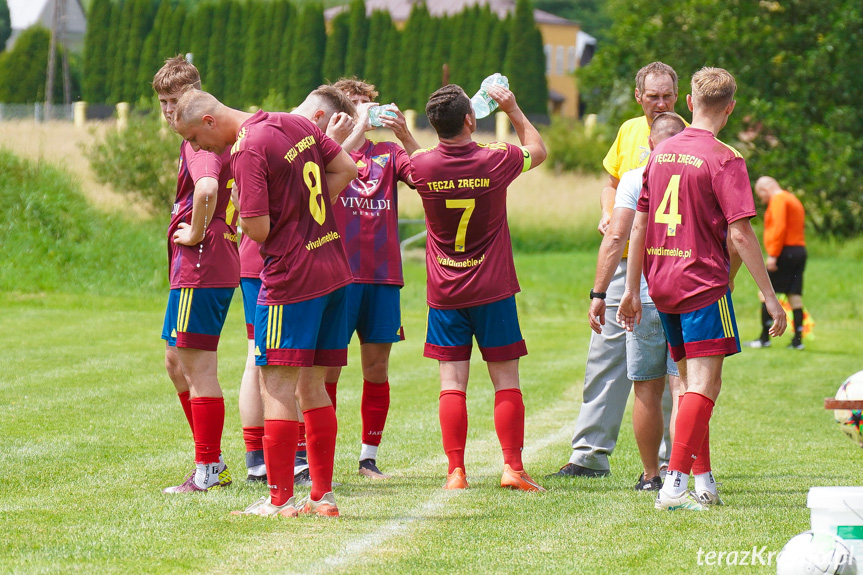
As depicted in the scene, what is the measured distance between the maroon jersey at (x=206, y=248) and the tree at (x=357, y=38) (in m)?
51.8

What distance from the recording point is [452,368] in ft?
20.8

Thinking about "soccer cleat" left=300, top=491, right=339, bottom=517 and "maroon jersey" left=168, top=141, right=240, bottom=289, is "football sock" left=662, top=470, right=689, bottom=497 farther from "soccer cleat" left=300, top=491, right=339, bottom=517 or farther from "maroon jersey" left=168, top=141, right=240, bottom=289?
"maroon jersey" left=168, top=141, right=240, bottom=289

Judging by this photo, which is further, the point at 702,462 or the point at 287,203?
the point at 702,462

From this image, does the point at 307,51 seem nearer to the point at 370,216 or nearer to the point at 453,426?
the point at 370,216

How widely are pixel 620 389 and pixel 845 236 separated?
2769 centimetres

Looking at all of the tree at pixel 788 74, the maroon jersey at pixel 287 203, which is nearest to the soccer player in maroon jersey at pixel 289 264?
the maroon jersey at pixel 287 203

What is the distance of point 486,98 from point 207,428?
8.16 ft

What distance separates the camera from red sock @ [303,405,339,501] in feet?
17.2

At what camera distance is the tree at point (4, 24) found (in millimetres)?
30372

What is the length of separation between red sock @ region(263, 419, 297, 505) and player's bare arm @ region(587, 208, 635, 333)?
5.78 ft

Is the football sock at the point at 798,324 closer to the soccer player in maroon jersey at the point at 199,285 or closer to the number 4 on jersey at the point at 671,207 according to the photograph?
the number 4 on jersey at the point at 671,207

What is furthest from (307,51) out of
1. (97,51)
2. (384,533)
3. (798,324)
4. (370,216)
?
(384,533)

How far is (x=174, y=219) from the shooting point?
6238mm

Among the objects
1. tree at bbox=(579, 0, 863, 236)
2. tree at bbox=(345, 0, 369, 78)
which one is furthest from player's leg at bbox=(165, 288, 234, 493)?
tree at bbox=(345, 0, 369, 78)
